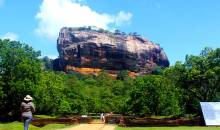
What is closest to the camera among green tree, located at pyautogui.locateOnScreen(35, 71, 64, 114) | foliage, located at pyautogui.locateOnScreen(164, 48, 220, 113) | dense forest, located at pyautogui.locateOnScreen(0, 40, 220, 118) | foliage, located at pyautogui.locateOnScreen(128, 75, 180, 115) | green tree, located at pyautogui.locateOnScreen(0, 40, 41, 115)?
foliage, located at pyautogui.locateOnScreen(164, 48, 220, 113)

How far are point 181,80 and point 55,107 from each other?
22.8 meters

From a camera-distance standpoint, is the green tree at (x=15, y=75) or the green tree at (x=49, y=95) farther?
the green tree at (x=49, y=95)

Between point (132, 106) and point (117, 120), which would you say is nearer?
point (117, 120)

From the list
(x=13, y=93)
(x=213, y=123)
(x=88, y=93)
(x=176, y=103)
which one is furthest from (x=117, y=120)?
(x=88, y=93)

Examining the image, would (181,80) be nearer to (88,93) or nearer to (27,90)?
(27,90)

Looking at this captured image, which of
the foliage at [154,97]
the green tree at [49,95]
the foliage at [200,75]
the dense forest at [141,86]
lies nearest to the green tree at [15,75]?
the dense forest at [141,86]

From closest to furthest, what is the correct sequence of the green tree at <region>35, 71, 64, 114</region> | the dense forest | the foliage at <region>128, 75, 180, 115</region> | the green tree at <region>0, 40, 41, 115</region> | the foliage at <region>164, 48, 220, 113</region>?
the foliage at <region>164, 48, 220, 113</region> < the dense forest < the green tree at <region>0, 40, 41, 115</region> < the green tree at <region>35, 71, 64, 114</region> < the foliage at <region>128, 75, 180, 115</region>

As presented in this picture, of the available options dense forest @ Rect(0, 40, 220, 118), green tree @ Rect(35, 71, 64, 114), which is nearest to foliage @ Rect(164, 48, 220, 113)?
dense forest @ Rect(0, 40, 220, 118)

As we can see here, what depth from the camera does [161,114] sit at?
244ft

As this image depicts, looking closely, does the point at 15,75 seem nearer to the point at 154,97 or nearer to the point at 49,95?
the point at 49,95

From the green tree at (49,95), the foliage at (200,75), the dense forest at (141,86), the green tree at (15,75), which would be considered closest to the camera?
the foliage at (200,75)

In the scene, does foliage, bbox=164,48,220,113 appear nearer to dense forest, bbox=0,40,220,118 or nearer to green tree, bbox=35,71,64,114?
dense forest, bbox=0,40,220,118

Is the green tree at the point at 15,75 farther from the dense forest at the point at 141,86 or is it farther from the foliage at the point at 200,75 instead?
the foliage at the point at 200,75

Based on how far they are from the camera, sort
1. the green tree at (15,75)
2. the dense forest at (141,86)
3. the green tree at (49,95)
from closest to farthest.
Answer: the dense forest at (141,86)
the green tree at (15,75)
the green tree at (49,95)
